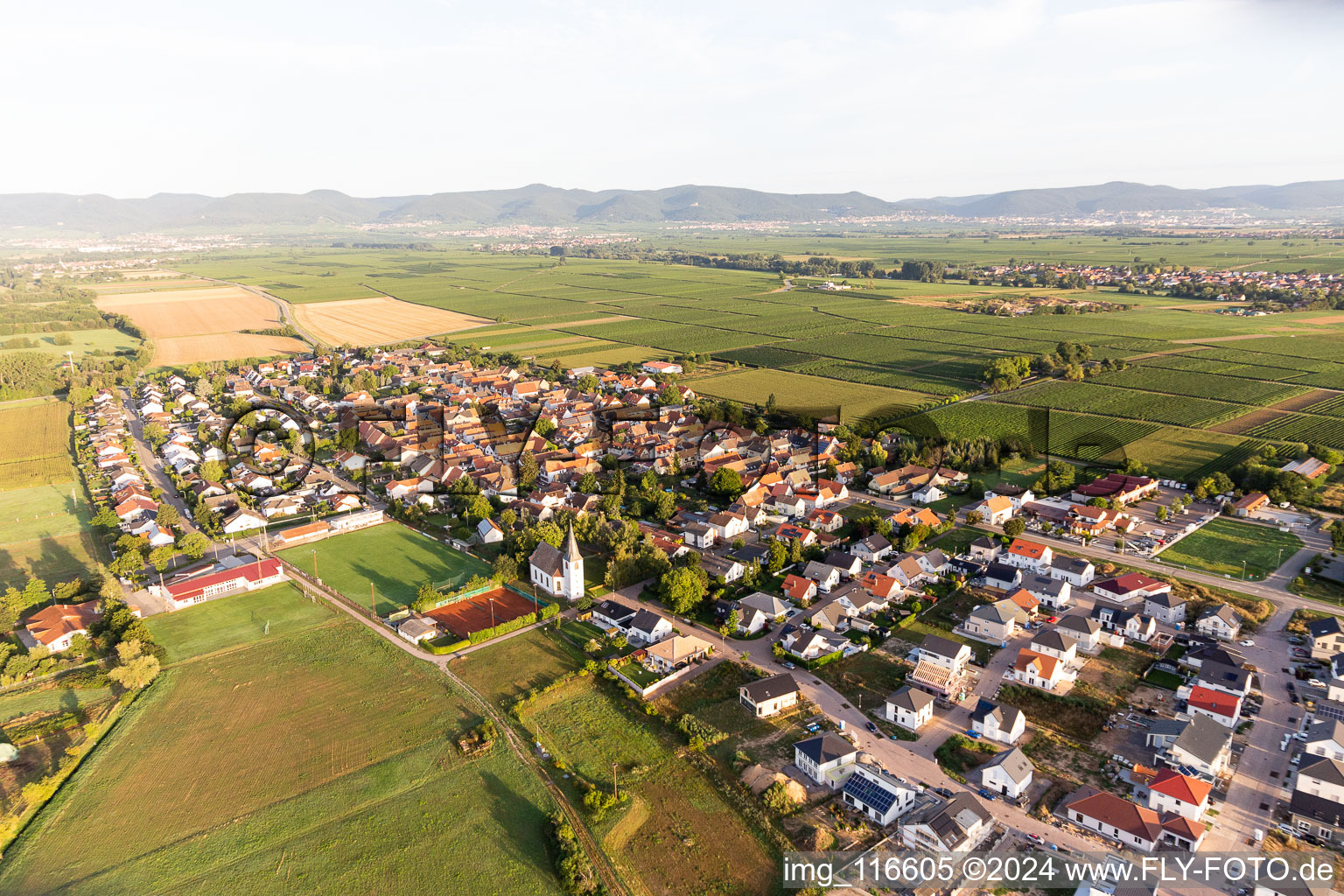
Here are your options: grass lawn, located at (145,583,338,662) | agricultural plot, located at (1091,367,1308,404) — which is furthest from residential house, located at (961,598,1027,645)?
agricultural plot, located at (1091,367,1308,404)

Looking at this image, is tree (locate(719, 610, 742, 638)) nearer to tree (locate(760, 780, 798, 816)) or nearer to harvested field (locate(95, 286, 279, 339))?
tree (locate(760, 780, 798, 816))

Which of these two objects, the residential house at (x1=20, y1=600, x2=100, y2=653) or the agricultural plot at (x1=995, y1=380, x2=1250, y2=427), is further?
the agricultural plot at (x1=995, y1=380, x2=1250, y2=427)

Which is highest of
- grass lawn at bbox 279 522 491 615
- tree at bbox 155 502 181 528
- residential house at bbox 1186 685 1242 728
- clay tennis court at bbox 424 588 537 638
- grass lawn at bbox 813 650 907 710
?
tree at bbox 155 502 181 528

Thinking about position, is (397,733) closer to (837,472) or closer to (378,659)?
(378,659)

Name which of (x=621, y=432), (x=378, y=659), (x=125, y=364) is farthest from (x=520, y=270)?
(x=378, y=659)

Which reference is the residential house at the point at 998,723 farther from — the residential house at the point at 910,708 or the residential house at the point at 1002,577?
the residential house at the point at 1002,577

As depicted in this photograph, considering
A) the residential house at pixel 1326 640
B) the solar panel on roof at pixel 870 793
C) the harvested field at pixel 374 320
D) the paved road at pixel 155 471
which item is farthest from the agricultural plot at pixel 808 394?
the harvested field at pixel 374 320

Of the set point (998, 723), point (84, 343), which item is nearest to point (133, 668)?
point (998, 723)
